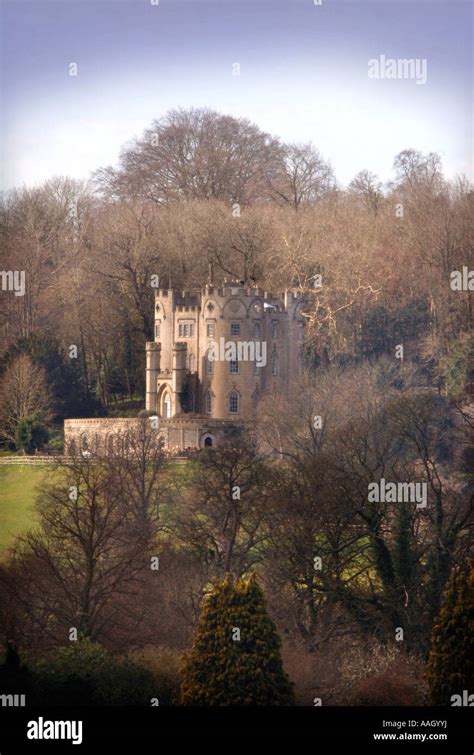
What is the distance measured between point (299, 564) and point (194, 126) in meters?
43.2

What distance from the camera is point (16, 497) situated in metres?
52.2

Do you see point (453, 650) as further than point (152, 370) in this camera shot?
No

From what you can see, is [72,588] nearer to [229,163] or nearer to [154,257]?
[154,257]

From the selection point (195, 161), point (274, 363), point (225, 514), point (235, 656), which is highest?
point (195, 161)

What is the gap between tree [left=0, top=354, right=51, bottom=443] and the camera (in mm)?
59875

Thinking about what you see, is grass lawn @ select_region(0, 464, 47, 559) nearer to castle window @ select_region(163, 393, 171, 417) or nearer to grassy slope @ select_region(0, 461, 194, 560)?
grassy slope @ select_region(0, 461, 194, 560)

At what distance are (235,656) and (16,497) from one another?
1989cm

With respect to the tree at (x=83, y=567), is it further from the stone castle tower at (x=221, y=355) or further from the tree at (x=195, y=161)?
the tree at (x=195, y=161)

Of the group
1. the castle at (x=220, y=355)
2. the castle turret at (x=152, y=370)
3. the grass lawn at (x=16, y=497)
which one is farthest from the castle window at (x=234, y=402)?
the grass lawn at (x=16, y=497)

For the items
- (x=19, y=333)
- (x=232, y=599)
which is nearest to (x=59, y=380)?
(x=19, y=333)

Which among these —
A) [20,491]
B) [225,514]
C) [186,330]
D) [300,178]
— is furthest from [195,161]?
[225,514]

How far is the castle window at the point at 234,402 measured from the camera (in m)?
59.7

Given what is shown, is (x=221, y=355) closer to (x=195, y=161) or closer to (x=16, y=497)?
(x=16, y=497)

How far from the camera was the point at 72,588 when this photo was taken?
129ft
